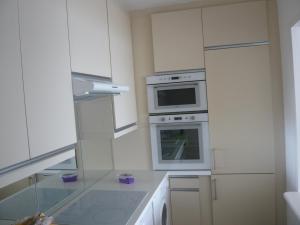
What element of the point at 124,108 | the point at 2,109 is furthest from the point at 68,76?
the point at 124,108

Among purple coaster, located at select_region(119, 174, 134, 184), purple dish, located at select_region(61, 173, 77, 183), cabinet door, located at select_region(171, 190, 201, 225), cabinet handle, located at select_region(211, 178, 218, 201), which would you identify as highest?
purple dish, located at select_region(61, 173, 77, 183)

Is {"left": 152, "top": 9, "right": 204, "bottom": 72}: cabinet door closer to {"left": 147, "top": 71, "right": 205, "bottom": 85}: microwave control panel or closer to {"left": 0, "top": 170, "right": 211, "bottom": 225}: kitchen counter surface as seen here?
{"left": 147, "top": 71, "right": 205, "bottom": 85}: microwave control panel

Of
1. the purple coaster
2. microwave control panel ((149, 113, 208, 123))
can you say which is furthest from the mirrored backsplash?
microwave control panel ((149, 113, 208, 123))

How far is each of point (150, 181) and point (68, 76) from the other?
1.13 metres

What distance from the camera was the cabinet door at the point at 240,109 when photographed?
245cm

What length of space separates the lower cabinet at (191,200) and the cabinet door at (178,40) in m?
1.04

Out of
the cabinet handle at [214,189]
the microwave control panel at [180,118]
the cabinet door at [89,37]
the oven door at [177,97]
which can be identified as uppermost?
the cabinet door at [89,37]

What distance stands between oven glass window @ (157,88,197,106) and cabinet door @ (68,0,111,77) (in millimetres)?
713

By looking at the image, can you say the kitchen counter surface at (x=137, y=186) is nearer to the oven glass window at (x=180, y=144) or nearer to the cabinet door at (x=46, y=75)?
the oven glass window at (x=180, y=144)

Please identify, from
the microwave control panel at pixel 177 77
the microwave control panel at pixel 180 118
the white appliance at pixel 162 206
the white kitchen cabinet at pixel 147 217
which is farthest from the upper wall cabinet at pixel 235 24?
the white kitchen cabinet at pixel 147 217

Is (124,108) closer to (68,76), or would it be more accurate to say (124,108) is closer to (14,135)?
(68,76)

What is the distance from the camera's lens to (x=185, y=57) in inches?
100

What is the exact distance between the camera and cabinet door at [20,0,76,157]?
119 centimetres

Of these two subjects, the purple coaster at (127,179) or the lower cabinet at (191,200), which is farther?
the lower cabinet at (191,200)
